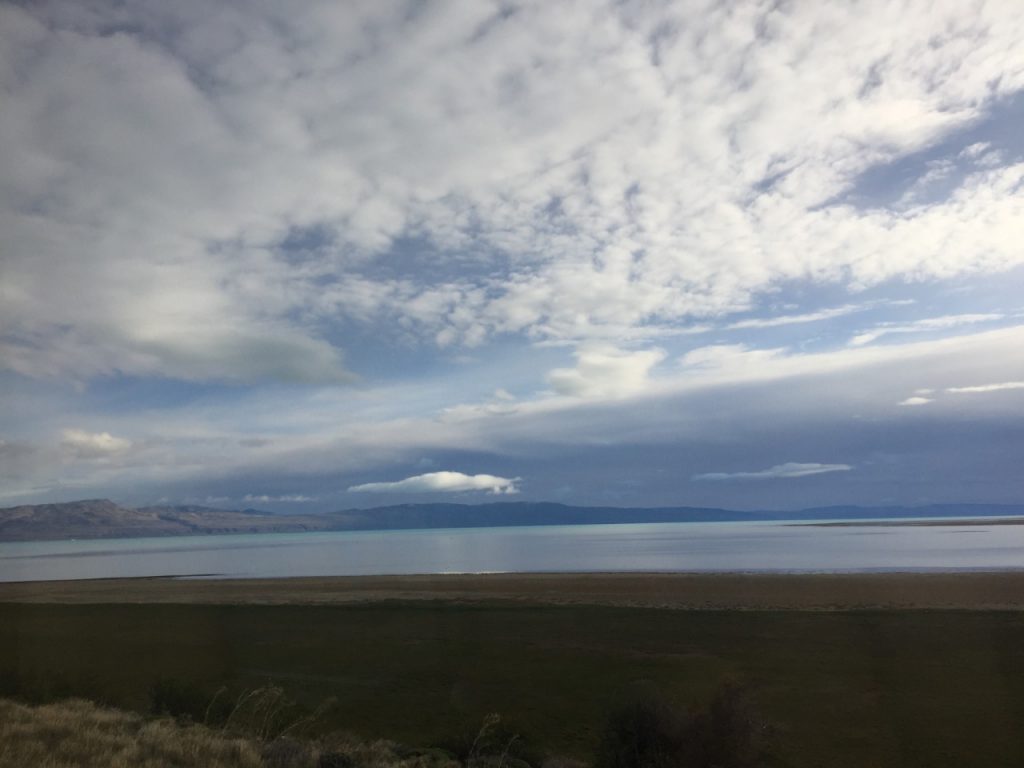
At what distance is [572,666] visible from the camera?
16703 millimetres

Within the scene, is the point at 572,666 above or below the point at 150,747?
below

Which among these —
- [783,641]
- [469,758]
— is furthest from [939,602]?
[469,758]

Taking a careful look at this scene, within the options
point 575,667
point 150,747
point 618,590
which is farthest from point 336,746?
point 618,590

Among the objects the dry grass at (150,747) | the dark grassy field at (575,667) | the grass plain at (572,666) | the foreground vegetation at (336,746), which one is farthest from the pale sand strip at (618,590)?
the dry grass at (150,747)

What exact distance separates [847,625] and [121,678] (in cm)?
1875

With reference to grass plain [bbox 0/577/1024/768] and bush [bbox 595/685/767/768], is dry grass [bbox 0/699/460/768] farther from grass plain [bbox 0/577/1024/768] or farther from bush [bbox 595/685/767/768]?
bush [bbox 595/685/767/768]

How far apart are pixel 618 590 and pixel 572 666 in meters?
19.2

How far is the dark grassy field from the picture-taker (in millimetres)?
11641

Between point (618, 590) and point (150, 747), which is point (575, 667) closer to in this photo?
point (150, 747)

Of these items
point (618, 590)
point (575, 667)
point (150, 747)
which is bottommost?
point (618, 590)

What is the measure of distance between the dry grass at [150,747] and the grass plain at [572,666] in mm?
2107

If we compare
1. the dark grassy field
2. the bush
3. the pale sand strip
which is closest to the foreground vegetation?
the bush

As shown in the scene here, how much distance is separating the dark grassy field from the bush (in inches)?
66.5

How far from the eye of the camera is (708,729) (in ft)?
28.9
